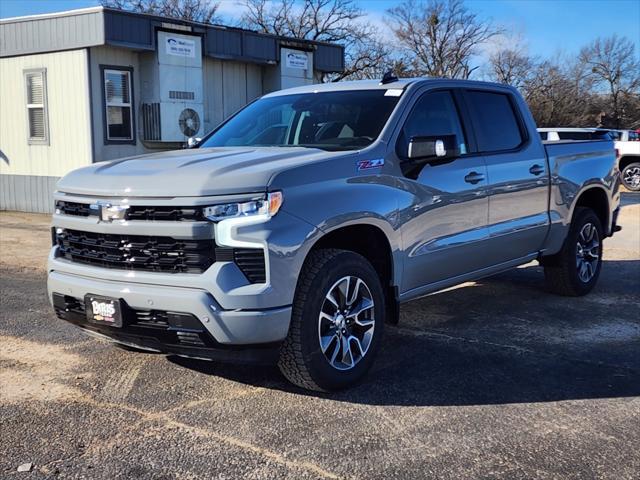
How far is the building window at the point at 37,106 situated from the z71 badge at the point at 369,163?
11163 mm

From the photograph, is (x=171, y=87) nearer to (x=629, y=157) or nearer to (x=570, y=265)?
(x=570, y=265)

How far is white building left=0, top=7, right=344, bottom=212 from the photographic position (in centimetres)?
1305

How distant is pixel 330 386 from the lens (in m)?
4.18

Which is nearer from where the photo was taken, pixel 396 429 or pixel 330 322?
pixel 396 429

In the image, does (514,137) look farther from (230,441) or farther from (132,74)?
(132,74)

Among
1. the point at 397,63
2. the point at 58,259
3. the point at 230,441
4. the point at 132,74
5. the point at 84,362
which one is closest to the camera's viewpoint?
the point at 230,441

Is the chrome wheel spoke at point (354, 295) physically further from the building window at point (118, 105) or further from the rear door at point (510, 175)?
the building window at point (118, 105)

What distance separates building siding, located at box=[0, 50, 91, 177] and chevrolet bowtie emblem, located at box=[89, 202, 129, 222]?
9.65 meters

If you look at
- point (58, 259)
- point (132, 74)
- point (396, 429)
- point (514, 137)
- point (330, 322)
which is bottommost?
point (396, 429)

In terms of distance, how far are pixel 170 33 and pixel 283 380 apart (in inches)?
426

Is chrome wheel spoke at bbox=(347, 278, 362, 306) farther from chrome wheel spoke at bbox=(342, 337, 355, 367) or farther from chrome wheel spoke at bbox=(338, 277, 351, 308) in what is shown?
chrome wheel spoke at bbox=(342, 337, 355, 367)


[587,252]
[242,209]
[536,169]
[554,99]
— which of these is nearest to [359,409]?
[242,209]

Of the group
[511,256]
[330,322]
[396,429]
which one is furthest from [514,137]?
[396,429]

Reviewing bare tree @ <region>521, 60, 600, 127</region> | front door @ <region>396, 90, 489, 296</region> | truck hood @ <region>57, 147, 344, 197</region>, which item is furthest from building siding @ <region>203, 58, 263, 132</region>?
bare tree @ <region>521, 60, 600, 127</region>
